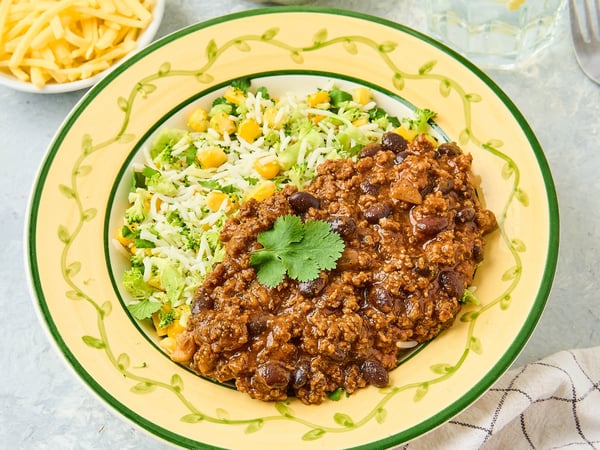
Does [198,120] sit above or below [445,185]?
below

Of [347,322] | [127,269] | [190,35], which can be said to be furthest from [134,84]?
[347,322]

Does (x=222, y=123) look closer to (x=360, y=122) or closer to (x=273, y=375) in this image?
(x=360, y=122)

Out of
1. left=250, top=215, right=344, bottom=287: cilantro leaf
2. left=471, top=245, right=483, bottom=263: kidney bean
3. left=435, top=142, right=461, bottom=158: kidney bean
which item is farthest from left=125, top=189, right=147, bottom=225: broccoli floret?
left=471, top=245, right=483, bottom=263: kidney bean

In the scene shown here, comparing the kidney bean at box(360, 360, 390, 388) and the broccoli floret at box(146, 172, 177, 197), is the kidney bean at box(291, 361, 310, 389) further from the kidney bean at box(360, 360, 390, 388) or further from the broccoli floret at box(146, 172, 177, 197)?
the broccoli floret at box(146, 172, 177, 197)

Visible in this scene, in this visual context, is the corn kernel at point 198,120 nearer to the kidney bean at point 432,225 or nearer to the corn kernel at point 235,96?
the corn kernel at point 235,96

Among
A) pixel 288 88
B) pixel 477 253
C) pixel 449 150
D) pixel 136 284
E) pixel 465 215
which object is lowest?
pixel 136 284

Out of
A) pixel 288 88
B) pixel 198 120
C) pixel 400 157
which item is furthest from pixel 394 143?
pixel 198 120
